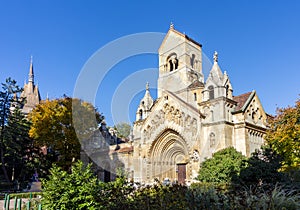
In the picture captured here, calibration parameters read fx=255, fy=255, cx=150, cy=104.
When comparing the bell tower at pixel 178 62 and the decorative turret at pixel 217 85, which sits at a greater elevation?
the bell tower at pixel 178 62

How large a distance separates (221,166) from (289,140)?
5344mm

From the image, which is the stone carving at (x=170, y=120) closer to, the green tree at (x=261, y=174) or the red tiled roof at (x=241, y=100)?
the red tiled roof at (x=241, y=100)

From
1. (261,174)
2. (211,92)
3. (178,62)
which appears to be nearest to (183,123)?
(211,92)

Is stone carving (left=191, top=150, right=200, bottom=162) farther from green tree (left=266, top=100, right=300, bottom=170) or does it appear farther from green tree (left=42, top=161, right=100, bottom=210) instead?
green tree (left=42, top=161, right=100, bottom=210)

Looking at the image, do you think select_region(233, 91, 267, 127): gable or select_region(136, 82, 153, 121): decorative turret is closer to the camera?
select_region(233, 91, 267, 127): gable

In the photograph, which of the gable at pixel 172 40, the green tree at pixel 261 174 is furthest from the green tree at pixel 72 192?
the gable at pixel 172 40

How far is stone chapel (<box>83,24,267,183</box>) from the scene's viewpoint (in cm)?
1955

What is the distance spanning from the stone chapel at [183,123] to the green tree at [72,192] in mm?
9560

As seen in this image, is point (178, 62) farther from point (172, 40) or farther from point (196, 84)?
point (196, 84)

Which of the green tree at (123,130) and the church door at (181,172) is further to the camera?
the green tree at (123,130)

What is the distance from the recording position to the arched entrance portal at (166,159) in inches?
935

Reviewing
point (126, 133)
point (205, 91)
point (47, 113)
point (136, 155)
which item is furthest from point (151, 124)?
point (126, 133)

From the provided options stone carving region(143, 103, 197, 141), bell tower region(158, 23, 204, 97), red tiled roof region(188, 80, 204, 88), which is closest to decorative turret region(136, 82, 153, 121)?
bell tower region(158, 23, 204, 97)

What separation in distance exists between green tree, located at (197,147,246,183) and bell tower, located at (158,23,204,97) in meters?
10.6
